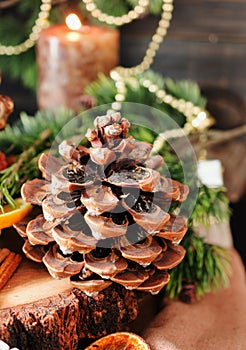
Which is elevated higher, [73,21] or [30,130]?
[73,21]

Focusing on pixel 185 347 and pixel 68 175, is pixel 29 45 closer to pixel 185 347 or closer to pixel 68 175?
pixel 68 175

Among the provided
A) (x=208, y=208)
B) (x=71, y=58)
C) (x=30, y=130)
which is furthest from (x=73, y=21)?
(x=208, y=208)

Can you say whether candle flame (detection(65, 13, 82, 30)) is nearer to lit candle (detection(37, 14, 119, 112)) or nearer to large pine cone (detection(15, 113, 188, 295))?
lit candle (detection(37, 14, 119, 112))

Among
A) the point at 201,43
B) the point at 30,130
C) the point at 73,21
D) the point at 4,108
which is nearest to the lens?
the point at 4,108

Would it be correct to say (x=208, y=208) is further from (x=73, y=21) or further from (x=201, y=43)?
(x=201, y=43)

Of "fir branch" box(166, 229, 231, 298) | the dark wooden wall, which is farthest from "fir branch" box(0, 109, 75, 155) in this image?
the dark wooden wall

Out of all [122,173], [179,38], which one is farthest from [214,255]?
[179,38]

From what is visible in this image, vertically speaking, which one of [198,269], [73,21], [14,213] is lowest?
[198,269]
